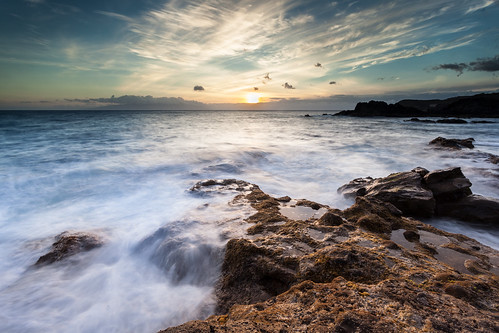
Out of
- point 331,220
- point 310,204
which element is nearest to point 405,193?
point 310,204

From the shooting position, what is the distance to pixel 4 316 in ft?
10.5

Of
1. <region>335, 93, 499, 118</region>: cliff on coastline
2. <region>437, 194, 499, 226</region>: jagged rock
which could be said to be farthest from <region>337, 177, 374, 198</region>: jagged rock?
<region>335, 93, 499, 118</region>: cliff on coastline

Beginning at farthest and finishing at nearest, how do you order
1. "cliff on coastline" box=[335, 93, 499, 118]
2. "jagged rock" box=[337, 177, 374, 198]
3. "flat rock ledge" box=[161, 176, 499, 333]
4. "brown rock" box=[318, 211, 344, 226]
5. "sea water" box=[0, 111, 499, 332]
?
1. "cliff on coastline" box=[335, 93, 499, 118]
2. "jagged rock" box=[337, 177, 374, 198]
3. "brown rock" box=[318, 211, 344, 226]
4. "sea water" box=[0, 111, 499, 332]
5. "flat rock ledge" box=[161, 176, 499, 333]

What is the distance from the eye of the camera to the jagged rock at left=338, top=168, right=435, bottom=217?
216 inches

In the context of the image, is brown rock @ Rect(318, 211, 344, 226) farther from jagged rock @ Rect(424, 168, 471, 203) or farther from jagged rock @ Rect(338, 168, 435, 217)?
jagged rock @ Rect(424, 168, 471, 203)

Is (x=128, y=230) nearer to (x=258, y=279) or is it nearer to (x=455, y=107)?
(x=258, y=279)

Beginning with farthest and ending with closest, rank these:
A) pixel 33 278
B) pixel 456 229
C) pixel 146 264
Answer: pixel 456 229, pixel 146 264, pixel 33 278

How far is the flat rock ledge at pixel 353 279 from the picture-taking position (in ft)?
6.16

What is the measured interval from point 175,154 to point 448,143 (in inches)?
678

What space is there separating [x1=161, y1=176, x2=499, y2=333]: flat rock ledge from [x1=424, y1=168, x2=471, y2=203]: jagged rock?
2348 millimetres

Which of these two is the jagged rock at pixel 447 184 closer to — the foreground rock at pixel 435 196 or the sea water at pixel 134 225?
the foreground rock at pixel 435 196

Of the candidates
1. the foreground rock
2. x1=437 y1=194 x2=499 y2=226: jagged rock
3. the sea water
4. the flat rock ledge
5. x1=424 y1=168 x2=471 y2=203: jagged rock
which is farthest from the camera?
x1=424 y1=168 x2=471 y2=203: jagged rock

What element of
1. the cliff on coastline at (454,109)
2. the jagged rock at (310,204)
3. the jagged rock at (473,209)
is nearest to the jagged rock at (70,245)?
the jagged rock at (310,204)

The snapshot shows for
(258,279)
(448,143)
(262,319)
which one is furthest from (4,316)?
(448,143)
